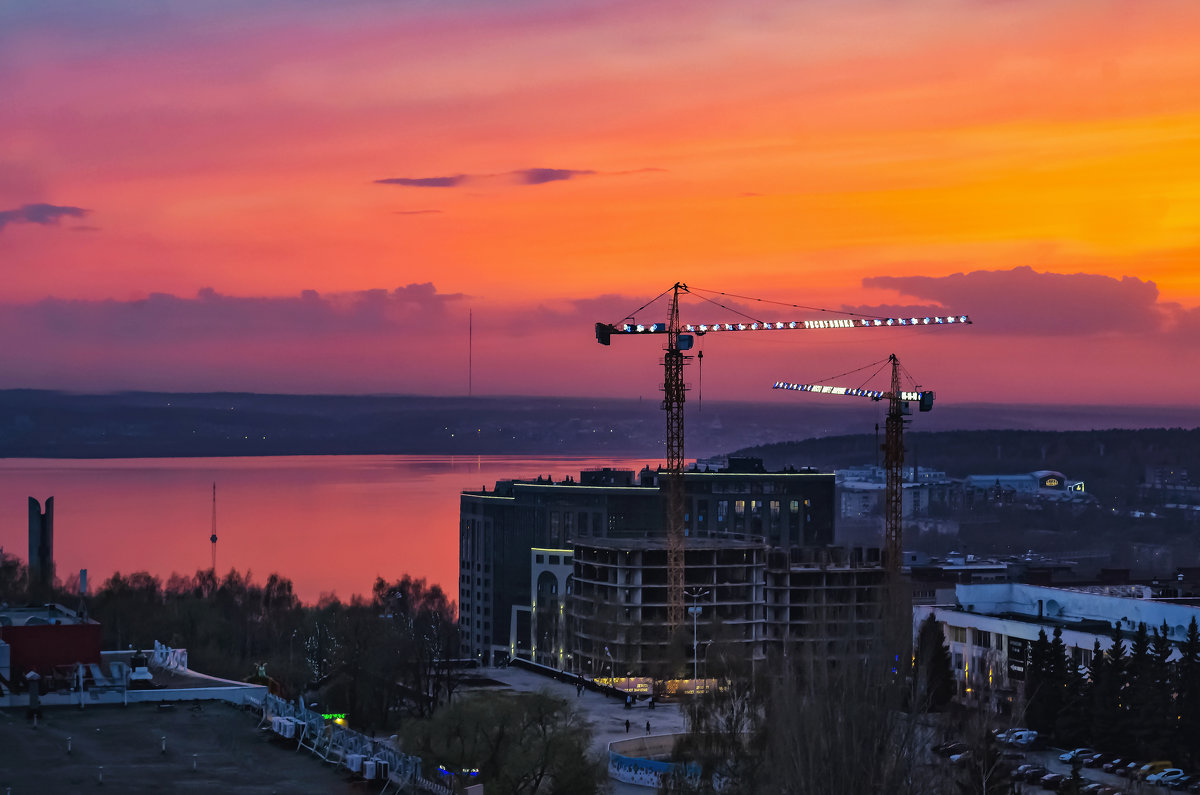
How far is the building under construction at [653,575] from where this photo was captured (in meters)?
48.5

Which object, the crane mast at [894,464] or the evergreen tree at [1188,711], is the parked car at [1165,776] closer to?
the evergreen tree at [1188,711]

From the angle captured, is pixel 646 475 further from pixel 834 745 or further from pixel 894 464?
pixel 834 745

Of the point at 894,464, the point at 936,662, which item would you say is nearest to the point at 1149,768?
the point at 936,662

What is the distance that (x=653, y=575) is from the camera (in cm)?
4981

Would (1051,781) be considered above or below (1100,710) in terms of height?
below

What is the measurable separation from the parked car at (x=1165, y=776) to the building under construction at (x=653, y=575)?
6.19 meters

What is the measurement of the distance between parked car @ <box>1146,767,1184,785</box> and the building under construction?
20.3 ft

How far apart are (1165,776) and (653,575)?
69.7ft

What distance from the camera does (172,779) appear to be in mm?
14414

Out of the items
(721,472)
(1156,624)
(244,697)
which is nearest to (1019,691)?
(1156,624)

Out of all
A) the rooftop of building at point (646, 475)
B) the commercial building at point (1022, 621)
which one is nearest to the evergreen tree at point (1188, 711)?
the commercial building at point (1022, 621)

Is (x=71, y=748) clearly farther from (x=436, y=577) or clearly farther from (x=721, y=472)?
(x=436, y=577)

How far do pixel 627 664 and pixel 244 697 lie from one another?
99.0 feet

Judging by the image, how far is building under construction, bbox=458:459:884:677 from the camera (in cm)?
4847
